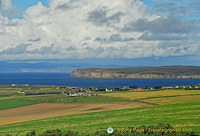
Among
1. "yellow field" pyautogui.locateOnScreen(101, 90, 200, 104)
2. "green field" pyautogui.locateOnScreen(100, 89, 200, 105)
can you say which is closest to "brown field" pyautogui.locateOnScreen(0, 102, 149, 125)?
"green field" pyautogui.locateOnScreen(100, 89, 200, 105)

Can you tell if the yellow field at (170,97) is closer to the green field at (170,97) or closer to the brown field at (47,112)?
the green field at (170,97)

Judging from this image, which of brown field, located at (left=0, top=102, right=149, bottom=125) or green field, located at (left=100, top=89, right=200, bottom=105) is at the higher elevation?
green field, located at (left=100, top=89, right=200, bottom=105)

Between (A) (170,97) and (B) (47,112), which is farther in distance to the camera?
(A) (170,97)

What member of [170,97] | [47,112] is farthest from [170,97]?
[47,112]

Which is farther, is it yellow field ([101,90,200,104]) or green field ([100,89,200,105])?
yellow field ([101,90,200,104])

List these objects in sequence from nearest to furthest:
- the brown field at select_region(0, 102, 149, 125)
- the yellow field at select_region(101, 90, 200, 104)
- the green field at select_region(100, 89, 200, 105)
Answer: the brown field at select_region(0, 102, 149, 125), the green field at select_region(100, 89, 200, 105), the yellow field at select_region(101, 90, 200, 104)

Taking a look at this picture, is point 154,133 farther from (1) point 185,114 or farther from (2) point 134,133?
(1) point 185,114

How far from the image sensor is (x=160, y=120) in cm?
3347

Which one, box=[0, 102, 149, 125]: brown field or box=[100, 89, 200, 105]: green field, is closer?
box=[0, 102, 149, 125]: brown field

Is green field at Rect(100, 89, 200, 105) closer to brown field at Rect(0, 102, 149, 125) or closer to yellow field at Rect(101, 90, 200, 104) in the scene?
yellow field at Rect(101, 90, 200, 104)

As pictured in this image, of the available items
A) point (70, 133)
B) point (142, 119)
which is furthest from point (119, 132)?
point (142, 119)

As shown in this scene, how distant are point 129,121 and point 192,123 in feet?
27.4

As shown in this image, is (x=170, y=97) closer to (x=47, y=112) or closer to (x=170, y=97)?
(x=170, y=97)

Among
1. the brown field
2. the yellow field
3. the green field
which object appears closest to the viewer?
the brown field
